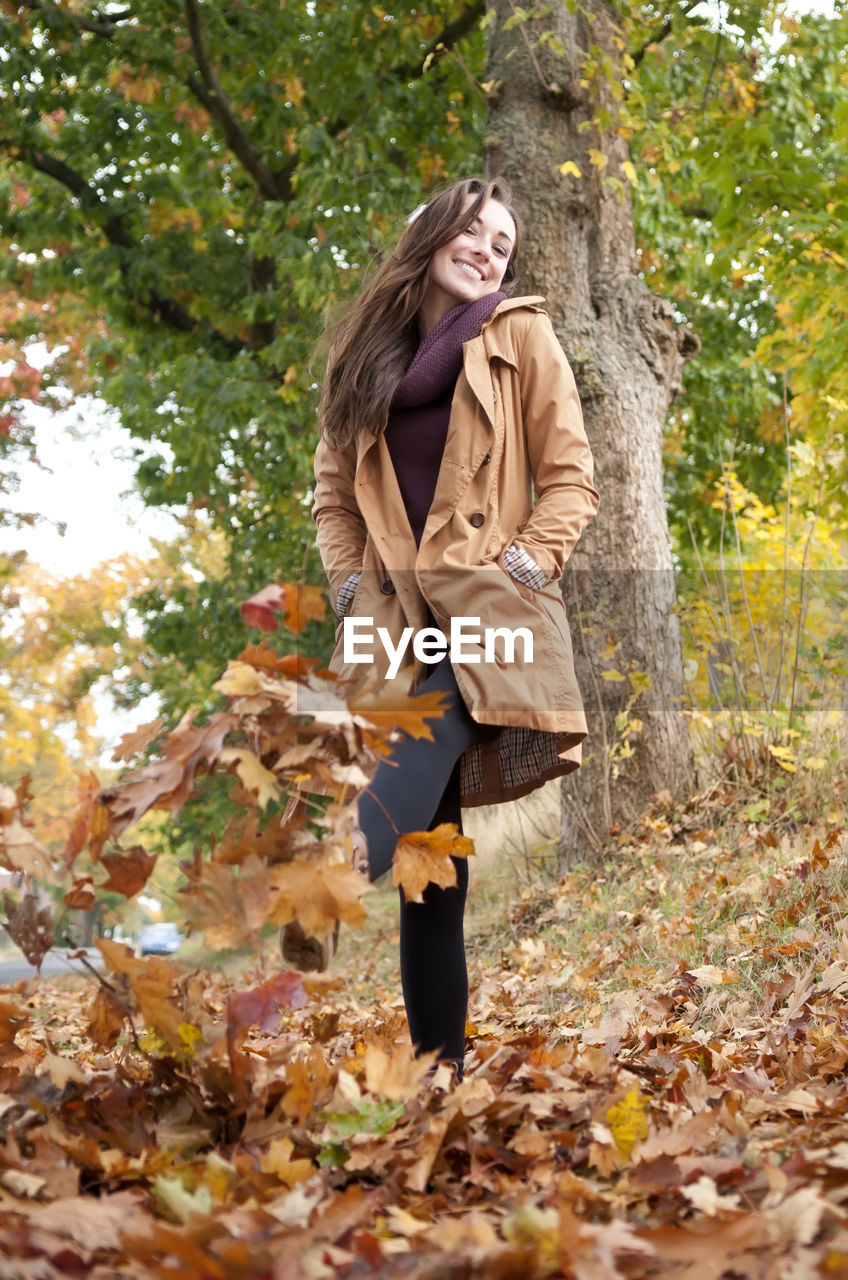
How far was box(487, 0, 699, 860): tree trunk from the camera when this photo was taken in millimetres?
5617

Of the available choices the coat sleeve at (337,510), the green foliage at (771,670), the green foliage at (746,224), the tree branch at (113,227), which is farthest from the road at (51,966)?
the tree branch at (113,227)

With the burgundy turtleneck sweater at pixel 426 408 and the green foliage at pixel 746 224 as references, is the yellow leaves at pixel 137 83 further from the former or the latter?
the burgundy turtleneck sweater at pixel 426 408

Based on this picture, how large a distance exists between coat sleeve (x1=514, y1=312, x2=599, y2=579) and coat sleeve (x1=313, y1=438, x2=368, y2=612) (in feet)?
1.55

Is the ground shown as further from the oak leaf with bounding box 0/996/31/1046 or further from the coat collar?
the coat collar

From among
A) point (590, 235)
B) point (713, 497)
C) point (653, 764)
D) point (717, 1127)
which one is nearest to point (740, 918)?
point (653, 764)

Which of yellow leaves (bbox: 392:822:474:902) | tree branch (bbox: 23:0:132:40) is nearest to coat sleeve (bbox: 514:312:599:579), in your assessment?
yellow leaves (bbox: 392:822:474:902)

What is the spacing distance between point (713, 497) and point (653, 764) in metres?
6.59

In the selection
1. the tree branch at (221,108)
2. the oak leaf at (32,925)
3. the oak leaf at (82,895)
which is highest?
the tree branch at (221,108)

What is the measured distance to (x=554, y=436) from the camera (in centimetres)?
270

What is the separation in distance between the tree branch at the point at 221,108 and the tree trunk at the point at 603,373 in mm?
3710

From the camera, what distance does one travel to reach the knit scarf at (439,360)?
2656 millimetres

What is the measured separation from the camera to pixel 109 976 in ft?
5.97

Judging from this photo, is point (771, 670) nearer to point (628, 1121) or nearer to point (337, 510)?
point (337, 510)

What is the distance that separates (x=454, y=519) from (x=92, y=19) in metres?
9.27
